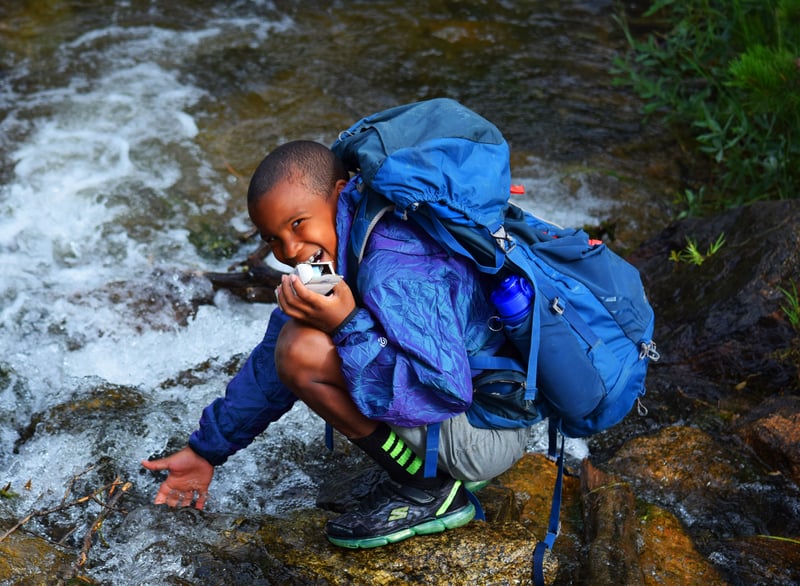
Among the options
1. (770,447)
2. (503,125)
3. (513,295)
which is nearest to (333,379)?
(513,295)

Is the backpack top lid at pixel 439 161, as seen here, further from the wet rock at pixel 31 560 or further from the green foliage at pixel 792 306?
the green foliage at pixel 792 306

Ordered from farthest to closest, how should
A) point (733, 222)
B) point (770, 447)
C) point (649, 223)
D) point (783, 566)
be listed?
point (649, 223), point (733, 222), point (770, 447), point (783, 566)

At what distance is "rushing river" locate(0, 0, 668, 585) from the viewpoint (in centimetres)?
338

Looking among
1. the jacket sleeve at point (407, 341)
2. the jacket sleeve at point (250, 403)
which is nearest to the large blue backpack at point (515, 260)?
the jacket sleeve at point (407, 341)

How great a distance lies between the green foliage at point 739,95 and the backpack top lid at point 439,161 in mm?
2487

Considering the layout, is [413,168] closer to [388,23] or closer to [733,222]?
[733,222]

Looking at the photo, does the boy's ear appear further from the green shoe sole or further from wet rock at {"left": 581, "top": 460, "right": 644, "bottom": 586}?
wet rock at {"left": 581, "top": 460, "right": 644, "bottom": 586}

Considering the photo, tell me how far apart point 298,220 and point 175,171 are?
3254mm

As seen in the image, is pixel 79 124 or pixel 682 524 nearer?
pixel 682 524

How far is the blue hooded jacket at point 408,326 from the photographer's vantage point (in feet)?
7.70

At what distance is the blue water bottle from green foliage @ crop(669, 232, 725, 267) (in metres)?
2.14

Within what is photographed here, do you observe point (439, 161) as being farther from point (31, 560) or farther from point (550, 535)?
point (31, 560)

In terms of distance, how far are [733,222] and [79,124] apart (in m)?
4.14

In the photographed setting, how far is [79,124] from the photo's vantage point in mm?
5926
